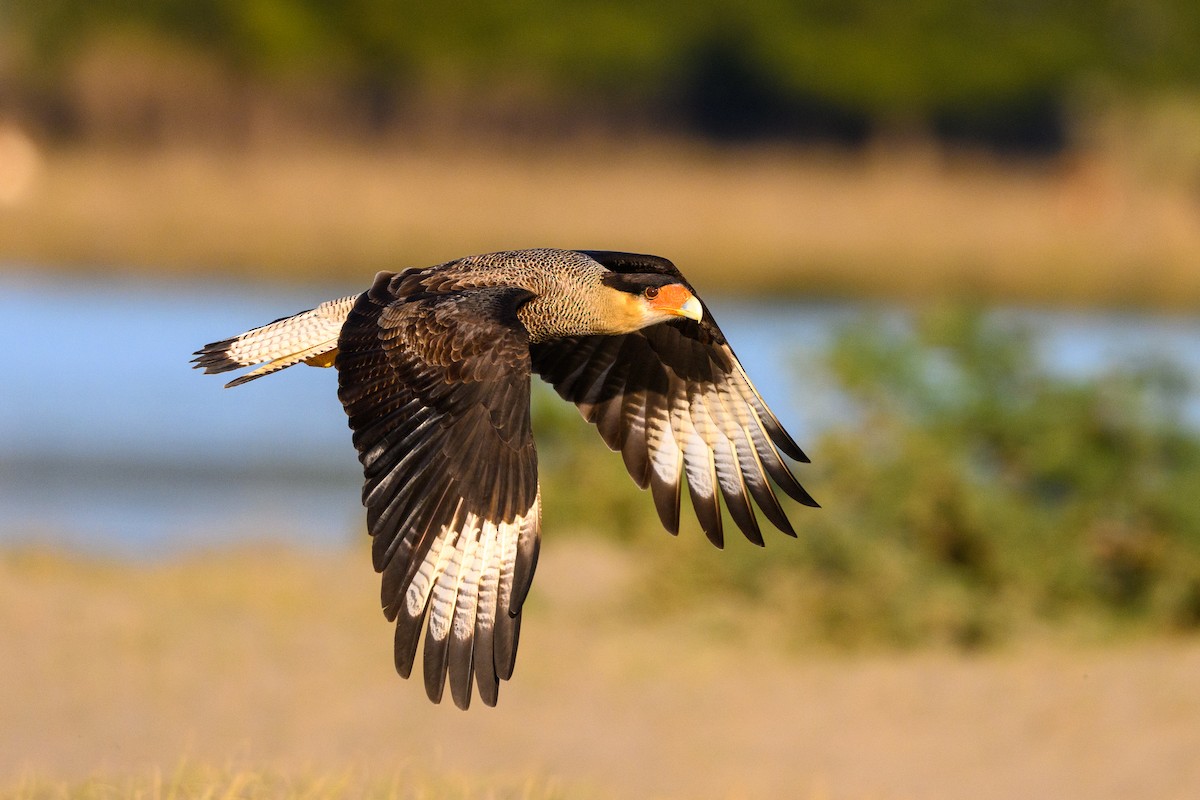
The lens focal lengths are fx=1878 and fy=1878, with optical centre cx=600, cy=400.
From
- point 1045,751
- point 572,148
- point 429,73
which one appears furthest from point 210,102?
point 1045,751

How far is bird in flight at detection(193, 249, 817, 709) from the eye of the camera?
435 centimetres

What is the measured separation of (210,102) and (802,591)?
89.8ft

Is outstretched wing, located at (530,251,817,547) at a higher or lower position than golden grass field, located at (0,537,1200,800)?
higher

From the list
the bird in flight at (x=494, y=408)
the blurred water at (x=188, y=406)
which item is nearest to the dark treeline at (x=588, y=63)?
the blurred water at (x=188, y=406)

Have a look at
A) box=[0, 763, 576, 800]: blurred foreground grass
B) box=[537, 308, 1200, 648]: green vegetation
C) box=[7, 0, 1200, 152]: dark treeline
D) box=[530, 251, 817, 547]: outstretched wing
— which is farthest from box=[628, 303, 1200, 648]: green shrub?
box=[7, 0, 1200, 152]: dark treeline

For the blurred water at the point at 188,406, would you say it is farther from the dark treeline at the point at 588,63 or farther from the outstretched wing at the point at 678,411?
the dark treeline at the point at 588,63

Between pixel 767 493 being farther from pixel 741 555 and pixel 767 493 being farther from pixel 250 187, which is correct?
pixel 250 187

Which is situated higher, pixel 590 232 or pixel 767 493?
pixel 767 493

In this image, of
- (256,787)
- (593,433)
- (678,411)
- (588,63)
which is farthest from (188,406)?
(588,63)

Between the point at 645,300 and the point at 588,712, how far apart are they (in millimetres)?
2365

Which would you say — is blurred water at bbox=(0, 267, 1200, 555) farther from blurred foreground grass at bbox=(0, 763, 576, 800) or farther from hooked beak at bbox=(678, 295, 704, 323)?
blurred foreground grass at bbox=(0, 763, 576, 800)

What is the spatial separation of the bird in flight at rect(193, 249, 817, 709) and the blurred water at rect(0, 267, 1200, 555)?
9.95ft

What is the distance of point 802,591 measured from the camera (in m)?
7.89

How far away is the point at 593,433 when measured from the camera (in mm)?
10516
